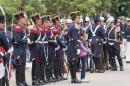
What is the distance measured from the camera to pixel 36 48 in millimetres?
16125

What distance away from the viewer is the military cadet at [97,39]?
65.8ft

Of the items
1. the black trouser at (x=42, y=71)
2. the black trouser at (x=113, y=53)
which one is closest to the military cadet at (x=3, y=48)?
the black trouser at (x=42, y=71)

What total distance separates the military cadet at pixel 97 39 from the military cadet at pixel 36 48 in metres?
3.98

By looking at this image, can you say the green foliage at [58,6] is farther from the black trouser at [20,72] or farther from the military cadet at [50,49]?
the black trouser at [20,72]

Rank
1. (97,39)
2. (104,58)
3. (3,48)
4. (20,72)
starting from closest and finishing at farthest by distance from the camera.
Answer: (3,48), (20,72), (97,39), (104,58)

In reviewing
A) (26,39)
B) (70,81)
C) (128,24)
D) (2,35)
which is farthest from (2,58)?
(128,24)

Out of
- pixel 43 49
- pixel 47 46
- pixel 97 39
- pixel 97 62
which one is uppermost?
pixel 97 39

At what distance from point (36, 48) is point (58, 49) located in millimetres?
1394

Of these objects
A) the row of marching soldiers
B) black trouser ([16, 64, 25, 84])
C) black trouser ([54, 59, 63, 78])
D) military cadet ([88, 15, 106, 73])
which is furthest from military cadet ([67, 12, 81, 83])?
military cadet ([88, 15, 106, 73])

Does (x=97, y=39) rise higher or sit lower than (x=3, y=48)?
higher

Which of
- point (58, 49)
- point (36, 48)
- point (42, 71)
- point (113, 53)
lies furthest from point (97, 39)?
point (36, 48)

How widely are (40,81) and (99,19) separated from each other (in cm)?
434

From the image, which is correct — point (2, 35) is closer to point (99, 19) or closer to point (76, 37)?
point (76, 37)

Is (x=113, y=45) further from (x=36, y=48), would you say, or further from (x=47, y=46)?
(x=36, y=48)
